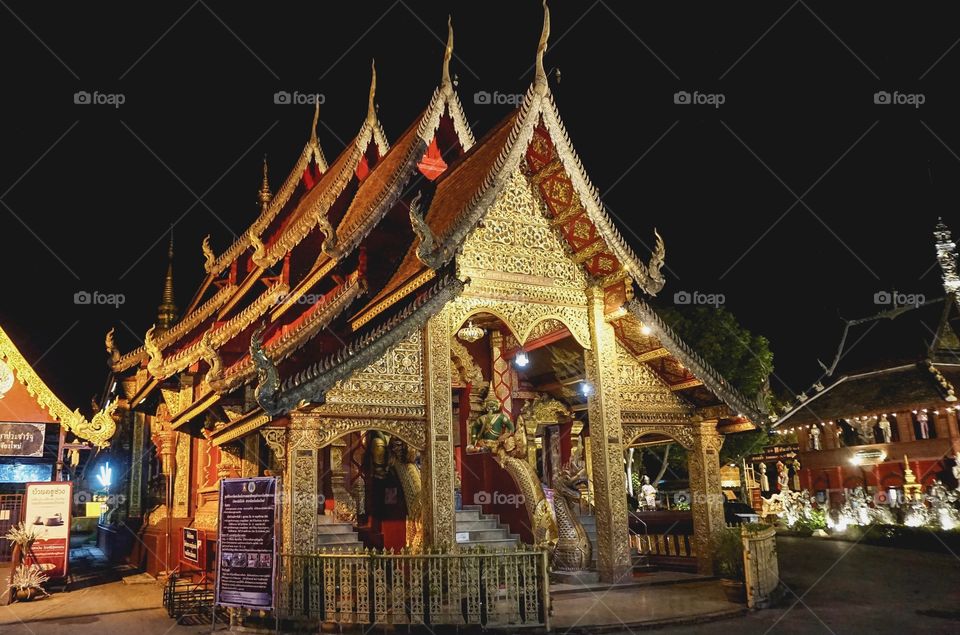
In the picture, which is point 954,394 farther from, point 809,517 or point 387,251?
point 387,251

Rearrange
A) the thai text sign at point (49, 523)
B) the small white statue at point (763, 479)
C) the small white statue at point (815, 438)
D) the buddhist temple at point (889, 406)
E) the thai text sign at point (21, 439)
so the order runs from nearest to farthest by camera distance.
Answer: the thai text sign at point (49, 523) < the thai text sign at point (21, 439) < the buddhist temple at point (889, 406) < the small white statue at point (815, 438) < the small white statue at point (763, 479)

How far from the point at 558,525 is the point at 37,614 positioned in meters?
7.94

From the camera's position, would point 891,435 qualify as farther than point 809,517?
Yes

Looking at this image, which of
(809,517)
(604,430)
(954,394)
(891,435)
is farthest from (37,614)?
(891,435)

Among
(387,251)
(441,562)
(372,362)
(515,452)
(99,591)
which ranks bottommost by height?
(99,591)

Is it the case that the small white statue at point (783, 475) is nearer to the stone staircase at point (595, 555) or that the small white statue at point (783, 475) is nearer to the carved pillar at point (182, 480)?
the stone staircase at point (595, 555)

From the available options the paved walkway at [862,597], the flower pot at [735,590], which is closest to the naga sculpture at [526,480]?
the flower pot at [735,590]

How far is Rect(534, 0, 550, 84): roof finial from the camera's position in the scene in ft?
33.8

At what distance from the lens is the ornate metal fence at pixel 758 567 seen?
30.6ft

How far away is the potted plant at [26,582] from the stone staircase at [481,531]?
7168 millimetres

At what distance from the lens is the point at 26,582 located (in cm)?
1207

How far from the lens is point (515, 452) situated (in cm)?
1273

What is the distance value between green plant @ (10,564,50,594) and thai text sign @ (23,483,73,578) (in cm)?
38

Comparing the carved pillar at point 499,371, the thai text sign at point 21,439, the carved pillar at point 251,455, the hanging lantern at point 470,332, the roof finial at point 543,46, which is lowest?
the carved pillar at point 251,455
